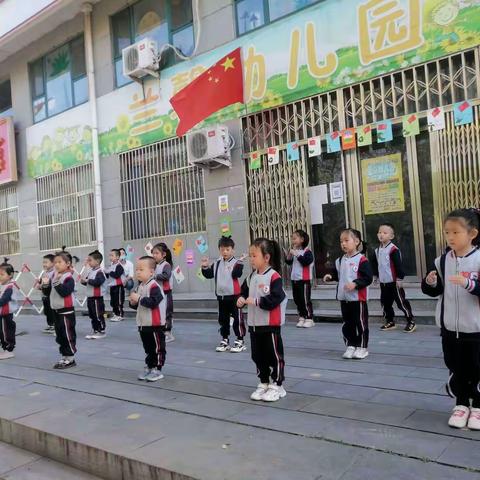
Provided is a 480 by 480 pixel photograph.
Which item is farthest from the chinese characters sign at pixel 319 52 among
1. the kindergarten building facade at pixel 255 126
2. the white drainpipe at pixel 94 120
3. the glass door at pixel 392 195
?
the white drainpipe at pixel 94 120

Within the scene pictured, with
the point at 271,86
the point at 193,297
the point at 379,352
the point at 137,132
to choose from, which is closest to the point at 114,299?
the point at 193,297

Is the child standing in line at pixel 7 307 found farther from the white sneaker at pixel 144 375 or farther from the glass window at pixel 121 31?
the glass window at pixel 121 31

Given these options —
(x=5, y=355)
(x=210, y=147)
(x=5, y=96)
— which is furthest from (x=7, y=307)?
(x=5, y=96)

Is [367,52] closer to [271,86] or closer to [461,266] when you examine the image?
[271,86]

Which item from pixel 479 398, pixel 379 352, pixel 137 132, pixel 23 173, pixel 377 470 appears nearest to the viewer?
pixel 377 470

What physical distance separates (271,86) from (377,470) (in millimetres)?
8005

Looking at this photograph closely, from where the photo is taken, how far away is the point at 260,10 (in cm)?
996

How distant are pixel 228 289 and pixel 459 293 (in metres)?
3.50

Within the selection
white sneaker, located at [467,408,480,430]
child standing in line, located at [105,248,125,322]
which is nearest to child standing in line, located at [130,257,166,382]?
white sneaker, located at [467,408,480,430]

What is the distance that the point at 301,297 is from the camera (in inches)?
308

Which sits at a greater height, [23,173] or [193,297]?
[23,173]

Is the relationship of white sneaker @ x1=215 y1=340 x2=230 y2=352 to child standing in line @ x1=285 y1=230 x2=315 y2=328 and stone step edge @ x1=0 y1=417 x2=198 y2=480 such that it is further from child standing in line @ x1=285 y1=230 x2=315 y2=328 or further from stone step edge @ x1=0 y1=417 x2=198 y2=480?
stone step edge @ x1=0 y1=417 x2=198 y2=480

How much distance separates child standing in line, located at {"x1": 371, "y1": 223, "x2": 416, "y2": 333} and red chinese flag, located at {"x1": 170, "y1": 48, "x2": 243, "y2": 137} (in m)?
4.54

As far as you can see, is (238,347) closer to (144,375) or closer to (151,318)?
(144,375)
